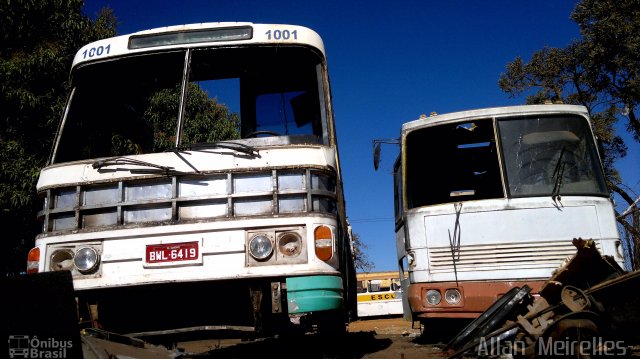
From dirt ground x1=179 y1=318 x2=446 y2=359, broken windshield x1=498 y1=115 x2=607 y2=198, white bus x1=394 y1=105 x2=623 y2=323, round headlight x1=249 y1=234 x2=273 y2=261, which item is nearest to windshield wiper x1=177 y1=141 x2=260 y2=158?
round headlight x1=249 y1=234 x2=273 y2=261

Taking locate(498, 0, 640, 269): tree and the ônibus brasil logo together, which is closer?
the ônibus brasil logo

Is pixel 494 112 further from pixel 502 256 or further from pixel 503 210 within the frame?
pixel 502 256

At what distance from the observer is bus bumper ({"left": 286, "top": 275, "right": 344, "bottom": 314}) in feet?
13.5

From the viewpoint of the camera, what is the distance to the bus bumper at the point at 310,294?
413 centimetres

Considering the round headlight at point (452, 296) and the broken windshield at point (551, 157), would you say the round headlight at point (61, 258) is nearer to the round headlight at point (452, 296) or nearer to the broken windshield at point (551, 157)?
the round headlight at point (452, 296)

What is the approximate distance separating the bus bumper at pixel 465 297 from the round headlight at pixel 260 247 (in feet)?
7.80

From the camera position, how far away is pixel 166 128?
27.7 ft

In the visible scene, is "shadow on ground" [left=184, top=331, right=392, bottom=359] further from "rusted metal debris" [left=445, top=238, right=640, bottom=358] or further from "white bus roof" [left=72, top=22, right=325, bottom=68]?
"white bus roof" [left=72, top=22, right=325, bottom=68]

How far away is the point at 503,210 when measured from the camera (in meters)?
5.82

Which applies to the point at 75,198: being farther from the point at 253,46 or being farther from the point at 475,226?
the point at 475,226

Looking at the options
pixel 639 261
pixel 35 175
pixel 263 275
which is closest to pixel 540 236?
pixel 263 275

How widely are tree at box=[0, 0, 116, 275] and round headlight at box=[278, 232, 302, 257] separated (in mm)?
8231

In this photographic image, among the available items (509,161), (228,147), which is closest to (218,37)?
(228,147)

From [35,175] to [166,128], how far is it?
3895mm
